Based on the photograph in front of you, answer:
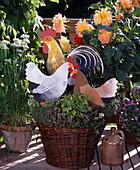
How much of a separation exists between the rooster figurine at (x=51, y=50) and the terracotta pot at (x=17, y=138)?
59 cm

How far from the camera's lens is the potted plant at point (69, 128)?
2.26 m

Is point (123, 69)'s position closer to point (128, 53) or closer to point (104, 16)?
point (128, 53)

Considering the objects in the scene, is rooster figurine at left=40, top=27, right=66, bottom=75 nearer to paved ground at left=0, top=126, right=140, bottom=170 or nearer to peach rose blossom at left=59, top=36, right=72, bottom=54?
peach rose blossom at left=59, top=36, right=72, bottom=54

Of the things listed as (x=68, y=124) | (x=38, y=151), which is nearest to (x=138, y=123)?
(x=68, y=124)

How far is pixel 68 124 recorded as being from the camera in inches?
90.0

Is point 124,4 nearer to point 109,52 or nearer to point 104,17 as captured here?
point 104,17

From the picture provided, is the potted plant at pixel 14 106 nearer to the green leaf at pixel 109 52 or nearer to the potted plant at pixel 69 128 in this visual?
the potted plant at pixel 69 128

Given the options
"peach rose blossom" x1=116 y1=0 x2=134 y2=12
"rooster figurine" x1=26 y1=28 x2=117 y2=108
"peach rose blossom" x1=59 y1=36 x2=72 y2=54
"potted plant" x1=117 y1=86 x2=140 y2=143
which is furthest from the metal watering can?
"peach rose blossom" x1=116 y1=0 x2=134 y2=12

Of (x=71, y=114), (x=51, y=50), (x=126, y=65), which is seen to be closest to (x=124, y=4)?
(x=126, y=65)

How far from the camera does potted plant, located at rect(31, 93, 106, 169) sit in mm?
2262

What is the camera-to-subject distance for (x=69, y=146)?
2.34 metres

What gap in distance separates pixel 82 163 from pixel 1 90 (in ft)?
2.98

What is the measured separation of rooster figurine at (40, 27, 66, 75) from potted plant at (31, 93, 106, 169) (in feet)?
1.05

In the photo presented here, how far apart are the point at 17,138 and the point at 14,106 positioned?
0.28m
